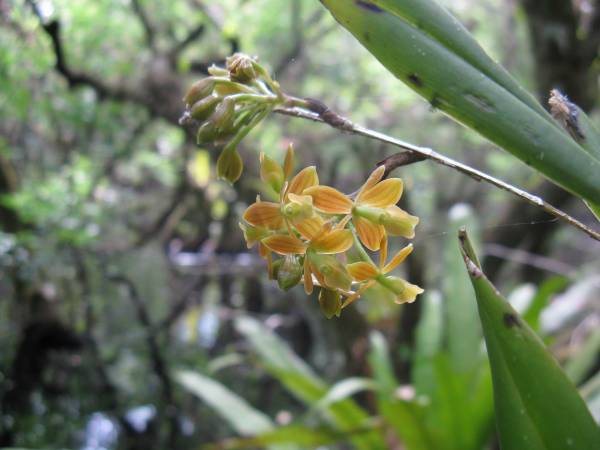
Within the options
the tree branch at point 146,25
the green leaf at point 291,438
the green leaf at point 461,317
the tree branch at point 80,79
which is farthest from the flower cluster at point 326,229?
the tree branch at point 146,25

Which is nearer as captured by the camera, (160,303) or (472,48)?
(472,48)

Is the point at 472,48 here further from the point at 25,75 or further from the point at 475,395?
the point at 25,75

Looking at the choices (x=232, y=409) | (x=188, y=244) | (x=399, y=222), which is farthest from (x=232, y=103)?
(x=188, y=244)

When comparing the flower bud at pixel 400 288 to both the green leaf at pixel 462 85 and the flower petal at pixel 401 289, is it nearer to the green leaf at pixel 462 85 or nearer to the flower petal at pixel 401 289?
the flower petal at pixel 401 289

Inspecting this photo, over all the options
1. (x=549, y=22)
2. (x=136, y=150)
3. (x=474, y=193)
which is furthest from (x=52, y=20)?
(x=474, y=193)

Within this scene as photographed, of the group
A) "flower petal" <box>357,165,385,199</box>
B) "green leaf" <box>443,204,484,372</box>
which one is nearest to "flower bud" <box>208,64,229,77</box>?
"flower petal" <box>357,165,385,199</box>

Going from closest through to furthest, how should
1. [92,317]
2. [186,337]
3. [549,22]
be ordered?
[549,22] → [92,317] → [186,337]

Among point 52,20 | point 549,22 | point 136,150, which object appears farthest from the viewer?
point 136,150
